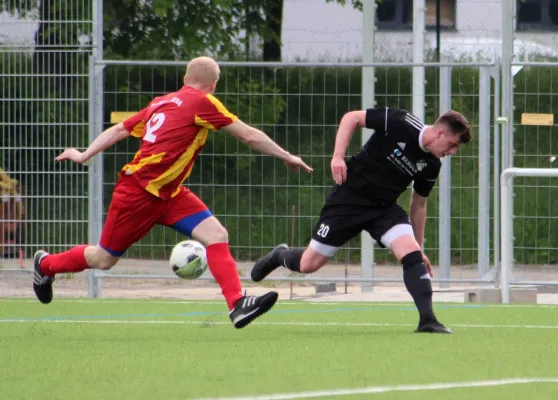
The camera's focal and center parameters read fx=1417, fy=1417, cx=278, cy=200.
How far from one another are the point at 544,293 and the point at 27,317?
6.10 meters

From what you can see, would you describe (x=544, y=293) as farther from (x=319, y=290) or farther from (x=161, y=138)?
A: (x=161, y=138)

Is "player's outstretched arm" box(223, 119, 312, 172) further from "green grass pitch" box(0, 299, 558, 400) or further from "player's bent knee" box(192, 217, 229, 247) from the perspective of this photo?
"green grass pitch" box(0, 299, 558, 400)

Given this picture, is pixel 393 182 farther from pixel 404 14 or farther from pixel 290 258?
pixel 404 14

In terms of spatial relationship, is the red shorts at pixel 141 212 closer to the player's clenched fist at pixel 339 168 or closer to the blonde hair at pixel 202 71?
the blonde hair at pixel 202 71

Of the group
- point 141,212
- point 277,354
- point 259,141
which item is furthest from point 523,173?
point 277,354

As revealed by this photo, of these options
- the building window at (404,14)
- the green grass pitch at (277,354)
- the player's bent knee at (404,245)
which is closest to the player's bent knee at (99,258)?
the green grass pitch at (277,354)

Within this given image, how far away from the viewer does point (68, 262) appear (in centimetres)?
948

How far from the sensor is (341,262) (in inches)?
569

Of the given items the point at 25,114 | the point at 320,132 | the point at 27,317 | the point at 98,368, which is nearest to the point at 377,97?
the point at 320,132

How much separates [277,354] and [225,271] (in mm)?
1302

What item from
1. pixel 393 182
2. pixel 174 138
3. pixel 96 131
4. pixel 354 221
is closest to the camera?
pixel 174 138

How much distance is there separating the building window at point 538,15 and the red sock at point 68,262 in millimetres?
11452

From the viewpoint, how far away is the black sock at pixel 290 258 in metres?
10.2

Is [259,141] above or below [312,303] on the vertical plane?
above
